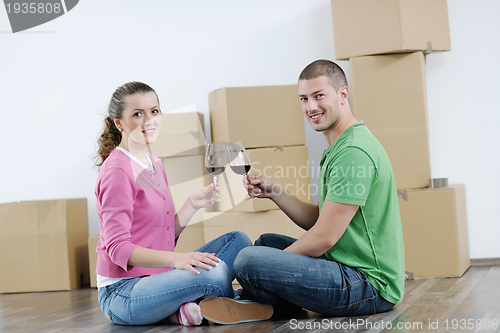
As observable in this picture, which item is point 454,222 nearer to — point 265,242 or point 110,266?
point 265,242

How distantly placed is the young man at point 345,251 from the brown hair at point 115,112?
604 millimetres

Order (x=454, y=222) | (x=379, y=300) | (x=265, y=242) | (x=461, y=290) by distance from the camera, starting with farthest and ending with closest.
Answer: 1. (x=454, y=222)
2. (x=461, y=290)
3. (x=265, y=242)
4. (x=379, y=300)

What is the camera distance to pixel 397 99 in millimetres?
2303

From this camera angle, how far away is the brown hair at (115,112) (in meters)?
1.57

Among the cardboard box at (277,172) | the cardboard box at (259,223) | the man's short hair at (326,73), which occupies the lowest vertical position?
the cardboard box at (259,223)

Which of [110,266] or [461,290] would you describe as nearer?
[110,266]

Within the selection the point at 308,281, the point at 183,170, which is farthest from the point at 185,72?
the point at 308,281

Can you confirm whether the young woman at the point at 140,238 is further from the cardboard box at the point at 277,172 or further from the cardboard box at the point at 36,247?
the cardboard box at the point at 36,247

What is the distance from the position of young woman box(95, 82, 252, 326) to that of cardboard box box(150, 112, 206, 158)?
34.5 inches

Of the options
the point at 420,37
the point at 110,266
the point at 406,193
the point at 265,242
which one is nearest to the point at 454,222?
the point at 406,193

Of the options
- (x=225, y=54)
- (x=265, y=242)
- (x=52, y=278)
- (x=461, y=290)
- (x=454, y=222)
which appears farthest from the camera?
(x=225, y=54)

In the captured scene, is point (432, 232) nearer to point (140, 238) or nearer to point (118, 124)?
point (140, 238)

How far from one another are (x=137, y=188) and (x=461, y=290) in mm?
1313

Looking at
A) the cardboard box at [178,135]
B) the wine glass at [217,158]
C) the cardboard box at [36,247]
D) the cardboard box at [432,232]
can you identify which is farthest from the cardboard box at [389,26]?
the cardboard box at [36,247]
